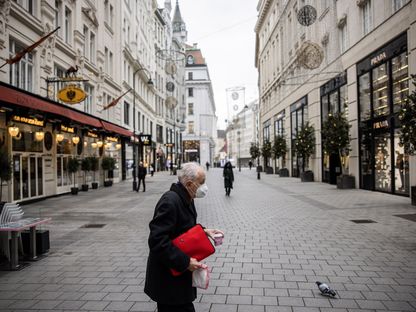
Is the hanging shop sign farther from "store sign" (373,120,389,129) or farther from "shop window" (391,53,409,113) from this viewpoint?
"shop window" (391,53,409,113)

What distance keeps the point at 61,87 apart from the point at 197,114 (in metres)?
76.1

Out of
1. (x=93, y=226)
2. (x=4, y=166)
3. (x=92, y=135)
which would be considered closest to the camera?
(x=93, y=226)

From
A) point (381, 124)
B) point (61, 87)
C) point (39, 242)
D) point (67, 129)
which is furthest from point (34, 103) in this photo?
point (381, 124)

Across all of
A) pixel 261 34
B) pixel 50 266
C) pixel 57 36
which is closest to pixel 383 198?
pixel 50 266

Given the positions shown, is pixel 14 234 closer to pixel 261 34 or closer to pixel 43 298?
pixel 43 298

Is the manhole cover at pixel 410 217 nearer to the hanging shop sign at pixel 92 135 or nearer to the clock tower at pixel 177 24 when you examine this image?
the hanging shop sign at pixel 92 135

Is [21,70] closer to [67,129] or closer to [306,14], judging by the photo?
[67,129]

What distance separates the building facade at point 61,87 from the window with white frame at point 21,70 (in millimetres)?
40

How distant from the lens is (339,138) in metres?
20.0

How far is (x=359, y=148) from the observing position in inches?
802

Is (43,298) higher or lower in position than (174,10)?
lower

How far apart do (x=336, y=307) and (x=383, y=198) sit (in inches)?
498

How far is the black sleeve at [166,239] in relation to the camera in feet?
9.35

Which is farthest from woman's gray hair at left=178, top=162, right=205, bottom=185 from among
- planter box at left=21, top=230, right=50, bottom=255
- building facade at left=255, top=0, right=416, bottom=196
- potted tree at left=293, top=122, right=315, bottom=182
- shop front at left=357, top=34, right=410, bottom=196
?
potted tree at left=293, top=122, right=315, bottom=182
